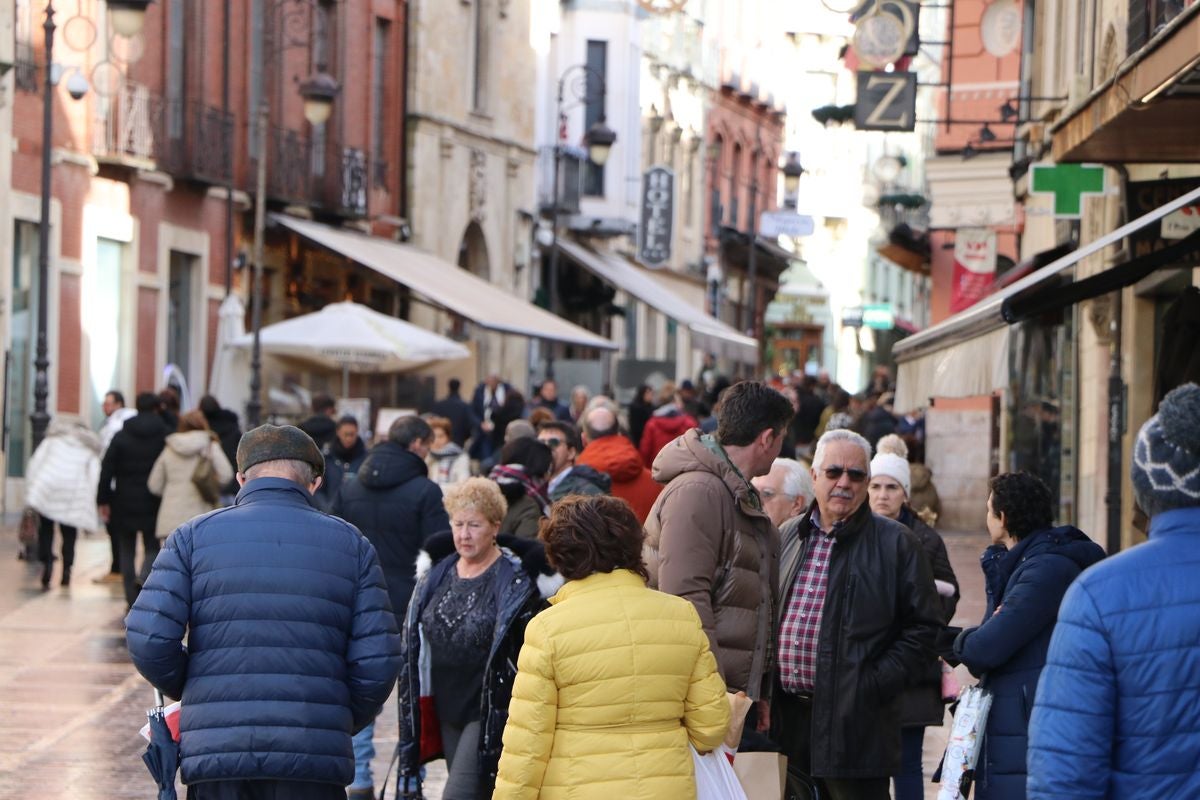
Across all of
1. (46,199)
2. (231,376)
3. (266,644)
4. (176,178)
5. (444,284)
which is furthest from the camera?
(444,284)

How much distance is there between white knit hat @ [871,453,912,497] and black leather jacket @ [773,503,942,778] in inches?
65.0

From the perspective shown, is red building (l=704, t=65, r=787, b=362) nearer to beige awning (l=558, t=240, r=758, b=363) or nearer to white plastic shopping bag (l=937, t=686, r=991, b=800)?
beige awning (l=558, t=240, r=758, b=363)

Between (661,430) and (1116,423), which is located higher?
(1116,423)

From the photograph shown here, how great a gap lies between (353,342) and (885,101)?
7.05 metres

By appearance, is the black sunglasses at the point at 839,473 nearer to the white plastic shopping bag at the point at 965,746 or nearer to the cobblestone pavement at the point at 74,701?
the white plastic shopping bag at the point at 965,746

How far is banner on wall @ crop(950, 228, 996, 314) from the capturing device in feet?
96.2

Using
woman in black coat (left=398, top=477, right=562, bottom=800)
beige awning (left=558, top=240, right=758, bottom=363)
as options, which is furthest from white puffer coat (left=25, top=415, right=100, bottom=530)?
beige awning (left=558, top=240, right=758, bottom=363)

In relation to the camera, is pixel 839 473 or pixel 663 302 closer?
pixel 839 473

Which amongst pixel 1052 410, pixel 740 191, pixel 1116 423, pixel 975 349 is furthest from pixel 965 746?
pixel 740 191

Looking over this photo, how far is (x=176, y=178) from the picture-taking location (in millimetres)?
30219

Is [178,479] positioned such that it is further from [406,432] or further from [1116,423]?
[1116,423]

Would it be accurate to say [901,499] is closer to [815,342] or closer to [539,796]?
[539,796]

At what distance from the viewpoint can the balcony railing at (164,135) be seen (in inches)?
1118

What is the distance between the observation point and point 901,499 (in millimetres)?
9852
